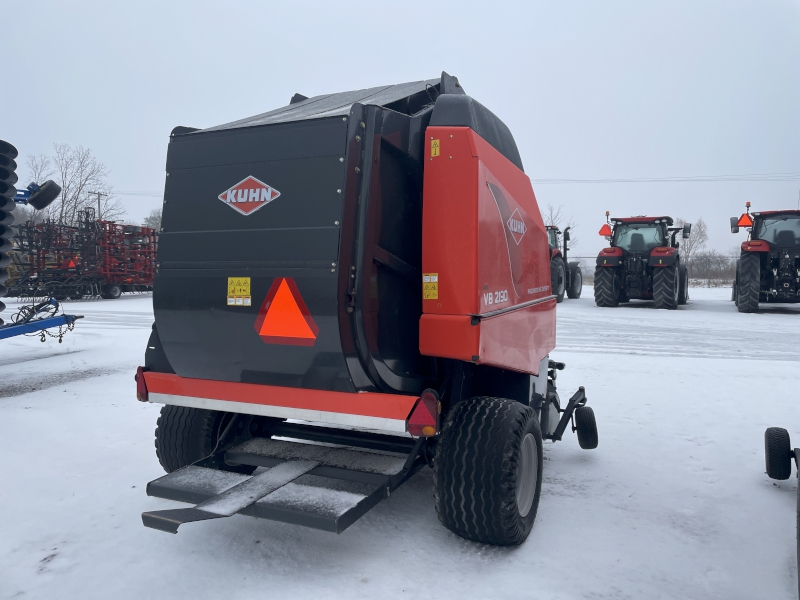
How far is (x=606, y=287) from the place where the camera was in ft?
50.8

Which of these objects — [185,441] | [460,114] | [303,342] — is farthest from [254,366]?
[460,114]

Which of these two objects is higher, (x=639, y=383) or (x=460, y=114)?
(x=460, y=114)

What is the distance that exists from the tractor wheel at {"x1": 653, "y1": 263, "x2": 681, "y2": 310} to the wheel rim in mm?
13127

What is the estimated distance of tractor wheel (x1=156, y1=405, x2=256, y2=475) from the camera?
10.6ft

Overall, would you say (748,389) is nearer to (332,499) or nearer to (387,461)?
(387,461)

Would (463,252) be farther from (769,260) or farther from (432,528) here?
(769,260)

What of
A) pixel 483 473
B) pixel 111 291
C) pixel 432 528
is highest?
pixel 111 291

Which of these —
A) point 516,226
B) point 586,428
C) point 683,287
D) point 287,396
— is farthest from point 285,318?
point 683,287

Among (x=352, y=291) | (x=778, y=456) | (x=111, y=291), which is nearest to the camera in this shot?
(x=352, y=291)

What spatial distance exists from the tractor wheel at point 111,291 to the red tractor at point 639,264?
1544 centimetres

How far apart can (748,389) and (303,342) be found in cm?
527

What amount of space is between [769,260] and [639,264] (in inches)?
116

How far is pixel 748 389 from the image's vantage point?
5.95 m

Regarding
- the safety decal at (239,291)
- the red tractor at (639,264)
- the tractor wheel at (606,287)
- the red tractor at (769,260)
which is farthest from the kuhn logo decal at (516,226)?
the tractor wheel at (606,287)
